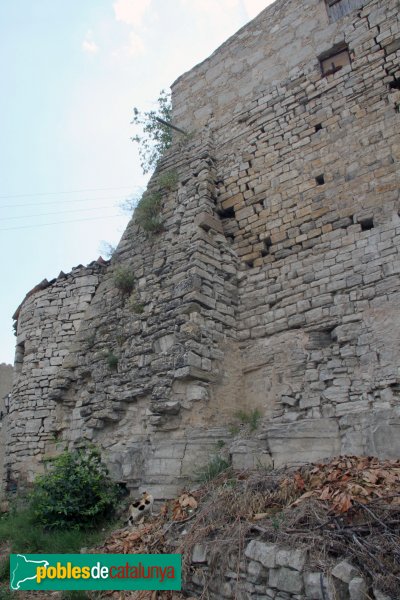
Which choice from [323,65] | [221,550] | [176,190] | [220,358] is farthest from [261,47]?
[221,550]

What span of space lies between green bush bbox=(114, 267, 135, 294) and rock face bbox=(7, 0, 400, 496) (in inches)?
3.8

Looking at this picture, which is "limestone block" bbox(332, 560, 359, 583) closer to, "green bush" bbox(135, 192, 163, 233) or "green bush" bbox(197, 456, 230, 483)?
"green bush" bbox(197, 456, 230, 483)

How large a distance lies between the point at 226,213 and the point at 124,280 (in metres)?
2.10

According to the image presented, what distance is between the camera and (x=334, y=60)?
817 cm

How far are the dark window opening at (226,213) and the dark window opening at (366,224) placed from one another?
2.36 meters

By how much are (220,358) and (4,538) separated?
3723mm

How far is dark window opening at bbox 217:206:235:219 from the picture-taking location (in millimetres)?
8578

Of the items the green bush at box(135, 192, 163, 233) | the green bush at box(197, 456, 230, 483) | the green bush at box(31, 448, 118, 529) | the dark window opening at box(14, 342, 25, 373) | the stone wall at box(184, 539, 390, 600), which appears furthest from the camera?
the dark window opening at box(14, 342, 25, 373)

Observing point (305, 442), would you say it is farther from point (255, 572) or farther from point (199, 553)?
point (255, 572)

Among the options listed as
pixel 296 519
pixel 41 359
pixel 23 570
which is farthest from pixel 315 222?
pixel 23 570

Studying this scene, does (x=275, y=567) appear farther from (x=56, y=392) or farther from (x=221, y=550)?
(x=56, y=392)

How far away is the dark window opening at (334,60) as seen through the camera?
8.02 m

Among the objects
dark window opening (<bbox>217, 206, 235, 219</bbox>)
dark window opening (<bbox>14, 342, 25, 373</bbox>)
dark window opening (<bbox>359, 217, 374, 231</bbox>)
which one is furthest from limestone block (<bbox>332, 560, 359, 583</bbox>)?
dark window opening (<bbox>14, 342, 25, 373</bbox>)

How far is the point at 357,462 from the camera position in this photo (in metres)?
4.53
